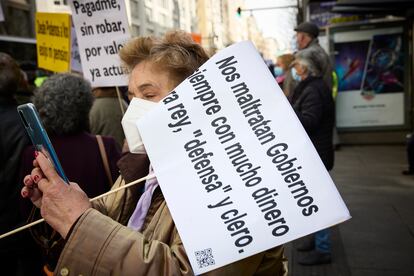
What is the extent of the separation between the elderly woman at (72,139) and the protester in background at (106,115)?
4.66 ft

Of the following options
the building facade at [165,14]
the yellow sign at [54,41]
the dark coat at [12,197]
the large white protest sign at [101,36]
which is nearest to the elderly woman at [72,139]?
the dark coat at [12,197]

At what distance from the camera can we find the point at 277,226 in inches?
46.8

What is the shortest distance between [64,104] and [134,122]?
4.69 ft

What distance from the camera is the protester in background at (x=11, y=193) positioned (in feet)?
9.36

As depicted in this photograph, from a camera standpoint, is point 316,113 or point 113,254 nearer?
point 113,254

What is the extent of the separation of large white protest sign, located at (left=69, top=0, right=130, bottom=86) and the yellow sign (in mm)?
643

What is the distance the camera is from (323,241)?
14.1 feet

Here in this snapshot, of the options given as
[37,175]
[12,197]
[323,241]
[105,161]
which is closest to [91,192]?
[105,161]

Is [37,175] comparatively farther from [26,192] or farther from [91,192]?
[91,192]

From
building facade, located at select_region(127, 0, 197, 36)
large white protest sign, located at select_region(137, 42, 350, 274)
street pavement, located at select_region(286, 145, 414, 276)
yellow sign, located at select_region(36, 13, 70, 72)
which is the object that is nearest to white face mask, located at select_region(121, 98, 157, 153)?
large white protest sign, located at select_region(137, 42, 350, 274)

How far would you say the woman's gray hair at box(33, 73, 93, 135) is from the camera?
276 cm

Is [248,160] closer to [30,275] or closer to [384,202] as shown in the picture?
[30,275]

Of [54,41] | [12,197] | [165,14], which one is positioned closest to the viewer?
[12,197]

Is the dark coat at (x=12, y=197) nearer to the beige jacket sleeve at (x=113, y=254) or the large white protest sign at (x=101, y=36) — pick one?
the large white protest sign at (x=101, y=36)
